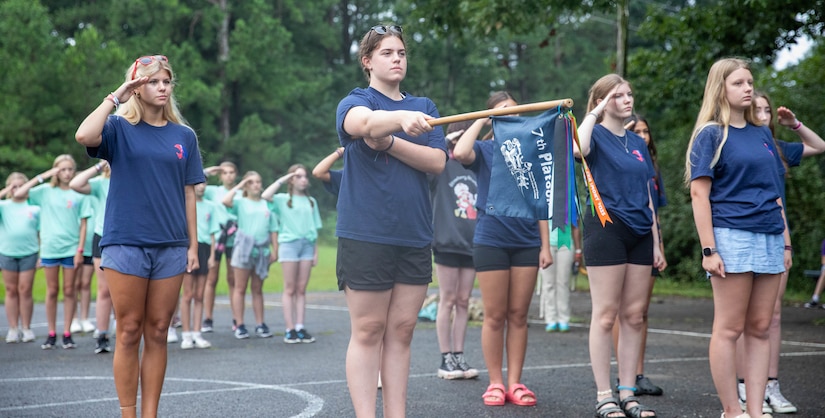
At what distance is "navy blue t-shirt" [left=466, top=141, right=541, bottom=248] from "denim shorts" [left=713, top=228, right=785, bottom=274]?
1.72 meters

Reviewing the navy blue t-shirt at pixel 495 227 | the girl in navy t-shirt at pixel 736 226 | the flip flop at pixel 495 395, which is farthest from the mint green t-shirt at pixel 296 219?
the girl in navy t-shirt at pixel 736 226

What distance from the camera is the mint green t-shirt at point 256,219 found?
41.2 feet

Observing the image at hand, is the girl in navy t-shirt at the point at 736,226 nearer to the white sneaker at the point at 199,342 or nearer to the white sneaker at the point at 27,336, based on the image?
the white sneaker at the point at 199,342

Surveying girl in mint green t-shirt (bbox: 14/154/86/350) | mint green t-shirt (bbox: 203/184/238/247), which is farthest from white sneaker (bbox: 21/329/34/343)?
mint green t-shirt (bbox: 203/184/238/247)

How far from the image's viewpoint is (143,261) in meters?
5.41

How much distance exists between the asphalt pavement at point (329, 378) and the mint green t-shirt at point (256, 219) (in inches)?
54.6

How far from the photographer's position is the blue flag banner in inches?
196

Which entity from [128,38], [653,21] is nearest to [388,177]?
[653,21]

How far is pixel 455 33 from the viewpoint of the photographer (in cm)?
A: 1612

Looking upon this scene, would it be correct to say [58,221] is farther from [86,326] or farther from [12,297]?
[86,326]

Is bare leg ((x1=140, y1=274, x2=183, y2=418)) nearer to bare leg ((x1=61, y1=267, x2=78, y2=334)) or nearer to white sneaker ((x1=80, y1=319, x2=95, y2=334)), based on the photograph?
bare leg ((x1=61, y1=267, x2=78, y2=334))

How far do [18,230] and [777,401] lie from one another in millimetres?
9311

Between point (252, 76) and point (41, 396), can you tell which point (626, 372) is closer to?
point (41, 396)

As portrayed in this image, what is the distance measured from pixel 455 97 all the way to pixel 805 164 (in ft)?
100
